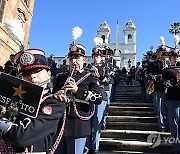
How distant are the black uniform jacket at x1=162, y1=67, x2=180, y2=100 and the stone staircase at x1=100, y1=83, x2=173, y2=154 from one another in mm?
1120

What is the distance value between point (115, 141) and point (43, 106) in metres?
3.90

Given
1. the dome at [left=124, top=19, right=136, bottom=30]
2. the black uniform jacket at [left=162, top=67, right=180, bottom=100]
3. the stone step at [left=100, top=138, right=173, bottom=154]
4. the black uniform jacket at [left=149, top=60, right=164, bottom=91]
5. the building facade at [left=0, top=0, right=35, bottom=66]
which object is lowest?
the stone step at [left=100, top=138, right=173, bottom=154]

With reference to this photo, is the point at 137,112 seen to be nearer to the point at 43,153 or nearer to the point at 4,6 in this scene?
the point at 43,153

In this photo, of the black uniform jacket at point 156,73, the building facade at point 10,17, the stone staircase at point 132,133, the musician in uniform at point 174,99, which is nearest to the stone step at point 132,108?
the stone staircase at point 132,133

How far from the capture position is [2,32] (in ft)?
55.4

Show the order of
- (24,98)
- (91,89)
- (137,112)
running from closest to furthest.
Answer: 1. (24,98)
2. (91,89)
3. (137,112)

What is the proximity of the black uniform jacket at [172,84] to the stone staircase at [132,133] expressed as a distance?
1120 millimetres

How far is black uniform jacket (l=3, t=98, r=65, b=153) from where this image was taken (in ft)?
5.47

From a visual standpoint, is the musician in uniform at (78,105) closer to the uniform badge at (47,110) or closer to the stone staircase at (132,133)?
the uniform badge at (47,110)

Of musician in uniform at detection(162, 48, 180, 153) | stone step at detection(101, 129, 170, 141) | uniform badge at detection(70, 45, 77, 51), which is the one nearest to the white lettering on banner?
uniform badge at detection(70, 45, 77, 51)

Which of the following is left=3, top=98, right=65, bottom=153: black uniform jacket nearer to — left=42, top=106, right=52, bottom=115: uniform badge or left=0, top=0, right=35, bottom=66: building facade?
left=42, top=106, right=52, bottom=115: uniform badge

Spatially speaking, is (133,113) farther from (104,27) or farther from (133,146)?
(104,27)

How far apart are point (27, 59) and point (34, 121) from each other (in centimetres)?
52

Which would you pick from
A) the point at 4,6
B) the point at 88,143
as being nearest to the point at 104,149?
the point at 88,143
